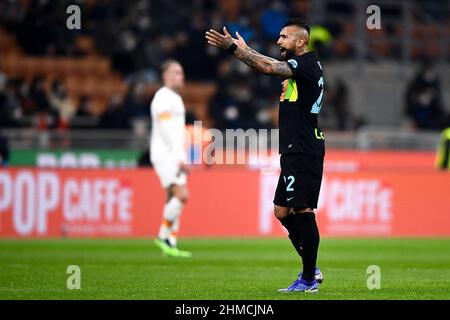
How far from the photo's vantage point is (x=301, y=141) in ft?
33.3

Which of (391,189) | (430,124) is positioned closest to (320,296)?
(391,189)

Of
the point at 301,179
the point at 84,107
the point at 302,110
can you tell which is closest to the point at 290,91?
the point at 302,110

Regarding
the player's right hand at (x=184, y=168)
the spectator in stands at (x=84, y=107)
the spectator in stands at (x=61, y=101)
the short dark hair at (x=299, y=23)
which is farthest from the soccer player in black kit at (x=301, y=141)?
the spectator in stands at (x=84, y=107)

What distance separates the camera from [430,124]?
89.9 ft

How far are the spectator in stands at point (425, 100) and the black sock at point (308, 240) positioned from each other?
17574 millimetres

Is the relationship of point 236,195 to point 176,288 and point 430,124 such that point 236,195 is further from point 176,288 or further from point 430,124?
point 176,288

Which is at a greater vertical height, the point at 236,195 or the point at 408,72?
the point at 408,72

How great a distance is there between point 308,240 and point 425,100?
17749mm

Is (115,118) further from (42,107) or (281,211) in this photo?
(281,211)

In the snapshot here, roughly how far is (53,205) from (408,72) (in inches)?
511

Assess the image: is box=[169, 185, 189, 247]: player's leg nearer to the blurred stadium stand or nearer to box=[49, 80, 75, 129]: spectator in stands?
the blurred stadium stand

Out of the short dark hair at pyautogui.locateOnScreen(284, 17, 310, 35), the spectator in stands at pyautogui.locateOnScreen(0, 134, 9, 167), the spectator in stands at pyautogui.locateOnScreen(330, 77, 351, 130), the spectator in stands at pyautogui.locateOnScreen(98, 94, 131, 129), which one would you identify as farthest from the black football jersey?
the spectator in stands at pyautogui.locateOnScreen(330, 77, 351, 130)

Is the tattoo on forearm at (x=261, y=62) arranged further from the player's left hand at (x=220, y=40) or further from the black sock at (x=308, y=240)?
the black sock at (x=308, y=240)

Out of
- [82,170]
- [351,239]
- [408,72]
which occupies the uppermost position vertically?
[408,72]
